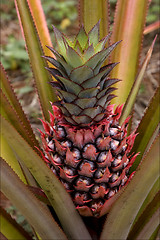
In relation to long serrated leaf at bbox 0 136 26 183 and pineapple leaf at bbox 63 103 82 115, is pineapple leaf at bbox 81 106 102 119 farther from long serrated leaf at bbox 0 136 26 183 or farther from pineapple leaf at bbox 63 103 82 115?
long serrated leaf at bbox 0 136 26 183

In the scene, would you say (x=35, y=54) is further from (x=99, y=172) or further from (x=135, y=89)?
(x=99, y=172)

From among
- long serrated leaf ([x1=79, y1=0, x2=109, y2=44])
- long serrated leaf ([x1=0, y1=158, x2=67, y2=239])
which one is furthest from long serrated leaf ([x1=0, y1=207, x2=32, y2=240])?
long serrated leaf ([x1=79, y1=0, x2=109, y2=44])

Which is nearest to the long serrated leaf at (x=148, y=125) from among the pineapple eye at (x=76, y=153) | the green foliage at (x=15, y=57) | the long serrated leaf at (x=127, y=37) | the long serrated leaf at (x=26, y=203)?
the long serrated leaf at (x=127, y=37)

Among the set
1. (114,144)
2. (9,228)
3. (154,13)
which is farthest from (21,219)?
(154,13)

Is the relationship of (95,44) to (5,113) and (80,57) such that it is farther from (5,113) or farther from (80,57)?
(5,113)

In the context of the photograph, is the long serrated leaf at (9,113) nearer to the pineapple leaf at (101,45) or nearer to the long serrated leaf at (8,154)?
the long serrated leaf at (8,154)

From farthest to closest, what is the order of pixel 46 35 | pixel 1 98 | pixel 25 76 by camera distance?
pixel 25 76 < pixel 46 35 < pixel 1 98

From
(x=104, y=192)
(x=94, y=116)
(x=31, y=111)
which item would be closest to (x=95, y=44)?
(x=94, y=116)
